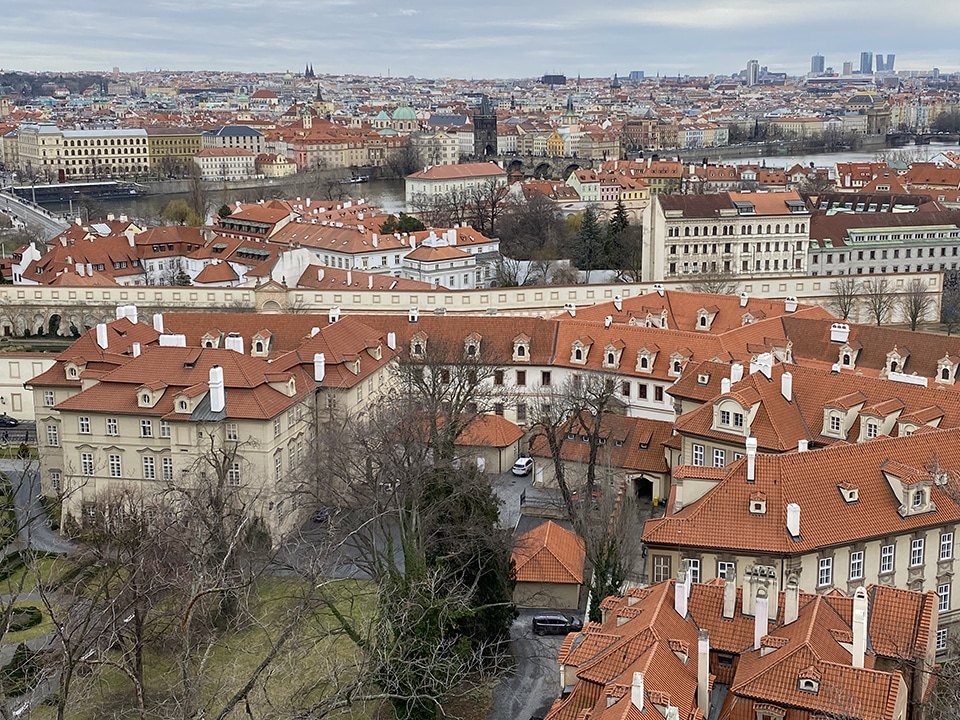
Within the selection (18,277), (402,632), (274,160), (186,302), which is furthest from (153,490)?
(274,160)

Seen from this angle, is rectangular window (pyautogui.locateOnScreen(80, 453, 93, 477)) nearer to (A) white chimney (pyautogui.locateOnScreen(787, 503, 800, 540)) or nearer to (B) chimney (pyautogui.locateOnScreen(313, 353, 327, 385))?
(B) chimney (pyautogui.locateOnScreen(313, 353, 327, 385))

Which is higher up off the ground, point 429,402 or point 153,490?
point 429,402

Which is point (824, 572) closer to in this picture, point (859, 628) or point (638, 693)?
point (859, 628)

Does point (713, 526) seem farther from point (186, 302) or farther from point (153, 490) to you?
point (186, 302)

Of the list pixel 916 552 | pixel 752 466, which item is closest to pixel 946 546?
Answer: pixel 916 552

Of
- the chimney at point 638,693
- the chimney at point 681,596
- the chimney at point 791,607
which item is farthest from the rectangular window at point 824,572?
the chimney at point 638,693

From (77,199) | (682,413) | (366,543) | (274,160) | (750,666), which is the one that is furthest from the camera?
(274,160)
